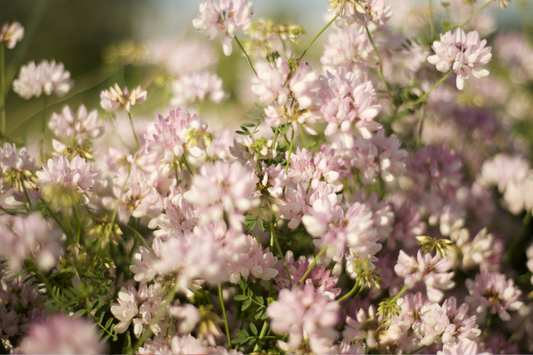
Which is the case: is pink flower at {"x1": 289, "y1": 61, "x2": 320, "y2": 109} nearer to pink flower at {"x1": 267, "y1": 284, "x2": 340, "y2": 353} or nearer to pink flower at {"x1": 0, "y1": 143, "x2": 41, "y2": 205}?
pink flower at {"x1": 267, "y1": 284, "x2": 340, "y2": 353}

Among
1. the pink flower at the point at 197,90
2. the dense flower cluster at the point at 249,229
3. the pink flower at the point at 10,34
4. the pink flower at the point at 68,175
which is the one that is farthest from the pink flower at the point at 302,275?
the pink flower at the point at 10,34

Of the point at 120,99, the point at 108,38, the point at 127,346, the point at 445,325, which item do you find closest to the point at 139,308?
the point at 127,346

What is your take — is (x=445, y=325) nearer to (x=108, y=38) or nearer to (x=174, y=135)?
(x=174, y=135)

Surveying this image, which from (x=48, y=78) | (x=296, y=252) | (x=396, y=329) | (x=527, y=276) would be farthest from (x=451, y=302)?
(x=48, y=78)

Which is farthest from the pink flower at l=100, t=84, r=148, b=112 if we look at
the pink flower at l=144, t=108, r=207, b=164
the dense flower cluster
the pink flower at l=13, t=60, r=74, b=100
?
the pink flower at l=13, t=60, r=74, b=100

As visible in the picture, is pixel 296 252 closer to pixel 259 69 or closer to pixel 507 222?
pixel 259 69
